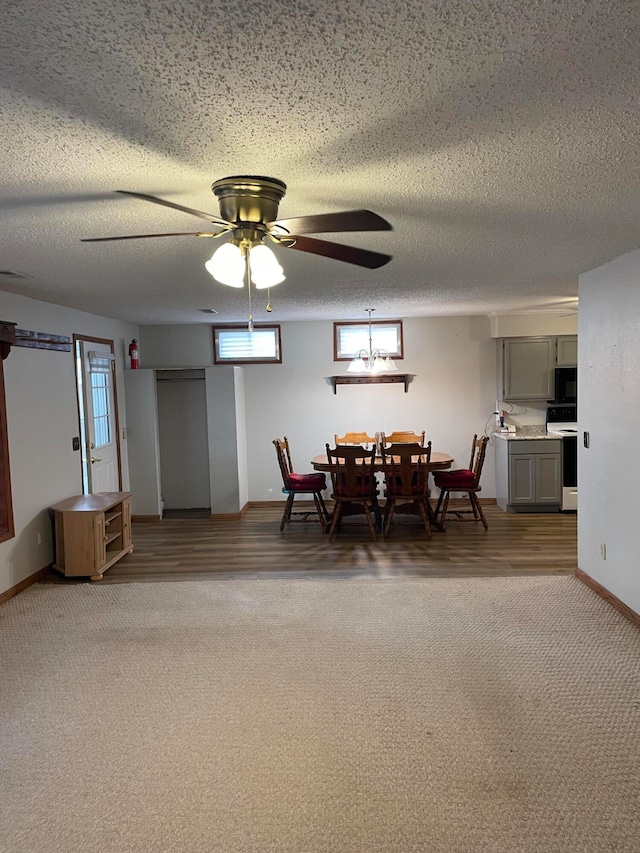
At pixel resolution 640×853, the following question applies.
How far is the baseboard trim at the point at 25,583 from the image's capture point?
13.9ft

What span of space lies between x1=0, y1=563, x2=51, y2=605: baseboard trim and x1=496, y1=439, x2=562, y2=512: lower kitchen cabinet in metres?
4.94

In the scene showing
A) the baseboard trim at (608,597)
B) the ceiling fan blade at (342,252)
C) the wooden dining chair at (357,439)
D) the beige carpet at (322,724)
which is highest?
the ceiling fan blade at (342,252)

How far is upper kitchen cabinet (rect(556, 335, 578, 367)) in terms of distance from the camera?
6782mm

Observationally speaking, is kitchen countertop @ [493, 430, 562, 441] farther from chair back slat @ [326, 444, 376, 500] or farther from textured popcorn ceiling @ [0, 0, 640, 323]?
textured popcorn ceiling @ [0, 0, 640, 323]

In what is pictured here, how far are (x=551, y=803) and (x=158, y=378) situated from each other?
5.97 metres

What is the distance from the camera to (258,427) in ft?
24.3

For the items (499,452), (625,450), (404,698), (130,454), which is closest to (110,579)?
(130,454)

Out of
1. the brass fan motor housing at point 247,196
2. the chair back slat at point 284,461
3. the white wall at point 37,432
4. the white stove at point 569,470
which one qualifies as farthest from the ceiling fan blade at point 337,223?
the white stove at point 569,470

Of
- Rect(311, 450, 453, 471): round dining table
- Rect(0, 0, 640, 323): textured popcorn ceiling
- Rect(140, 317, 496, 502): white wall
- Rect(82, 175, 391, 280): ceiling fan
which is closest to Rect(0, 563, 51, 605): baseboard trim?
Rect(0, 0, 640, 323): textured popcorn ceiling

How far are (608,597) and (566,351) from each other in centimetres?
367

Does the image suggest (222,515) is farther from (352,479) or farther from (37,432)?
→ (37,432)

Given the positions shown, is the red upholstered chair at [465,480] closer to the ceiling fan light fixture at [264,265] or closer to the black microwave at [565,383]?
the black microwave at [565,383]

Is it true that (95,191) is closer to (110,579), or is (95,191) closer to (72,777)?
(72,777)

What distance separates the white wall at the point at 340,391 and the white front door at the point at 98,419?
1.14 metres
